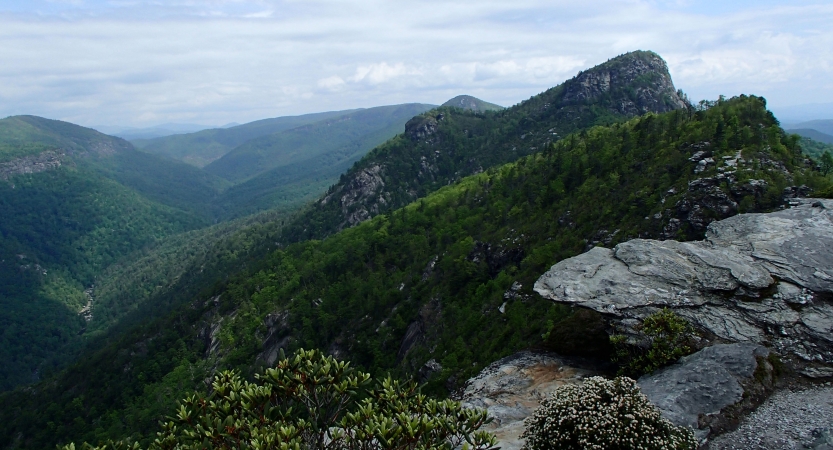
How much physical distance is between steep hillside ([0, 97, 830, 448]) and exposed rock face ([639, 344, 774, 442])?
7146mm

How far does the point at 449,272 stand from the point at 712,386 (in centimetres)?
4951

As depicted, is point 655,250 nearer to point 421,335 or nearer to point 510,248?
point 510,248

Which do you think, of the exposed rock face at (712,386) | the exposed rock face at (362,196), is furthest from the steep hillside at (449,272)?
the exposed rock face at (362,196)

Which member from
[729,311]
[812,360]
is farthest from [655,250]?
[812,360]

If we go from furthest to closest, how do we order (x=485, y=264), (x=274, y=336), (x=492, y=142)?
(x=492, y=142)
(x=274, y=336)
(x=485, y=264)

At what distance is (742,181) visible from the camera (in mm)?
38719

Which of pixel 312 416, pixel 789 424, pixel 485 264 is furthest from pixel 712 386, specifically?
pixel 485 264

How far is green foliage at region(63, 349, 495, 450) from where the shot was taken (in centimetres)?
1288

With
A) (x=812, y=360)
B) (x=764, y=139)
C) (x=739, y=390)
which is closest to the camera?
(x=739, y=390)

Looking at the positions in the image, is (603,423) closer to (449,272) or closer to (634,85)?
(449,272)

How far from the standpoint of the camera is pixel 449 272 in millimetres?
67500

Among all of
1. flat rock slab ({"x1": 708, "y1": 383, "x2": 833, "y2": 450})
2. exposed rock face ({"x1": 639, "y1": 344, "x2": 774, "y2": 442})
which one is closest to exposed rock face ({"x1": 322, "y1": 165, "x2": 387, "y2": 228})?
exposed rock face ({"x1": 639, "y1": 344, "x2": 774, "y2": 442})

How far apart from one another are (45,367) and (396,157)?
6117 inches

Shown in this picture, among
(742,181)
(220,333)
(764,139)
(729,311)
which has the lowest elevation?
(220,333)
